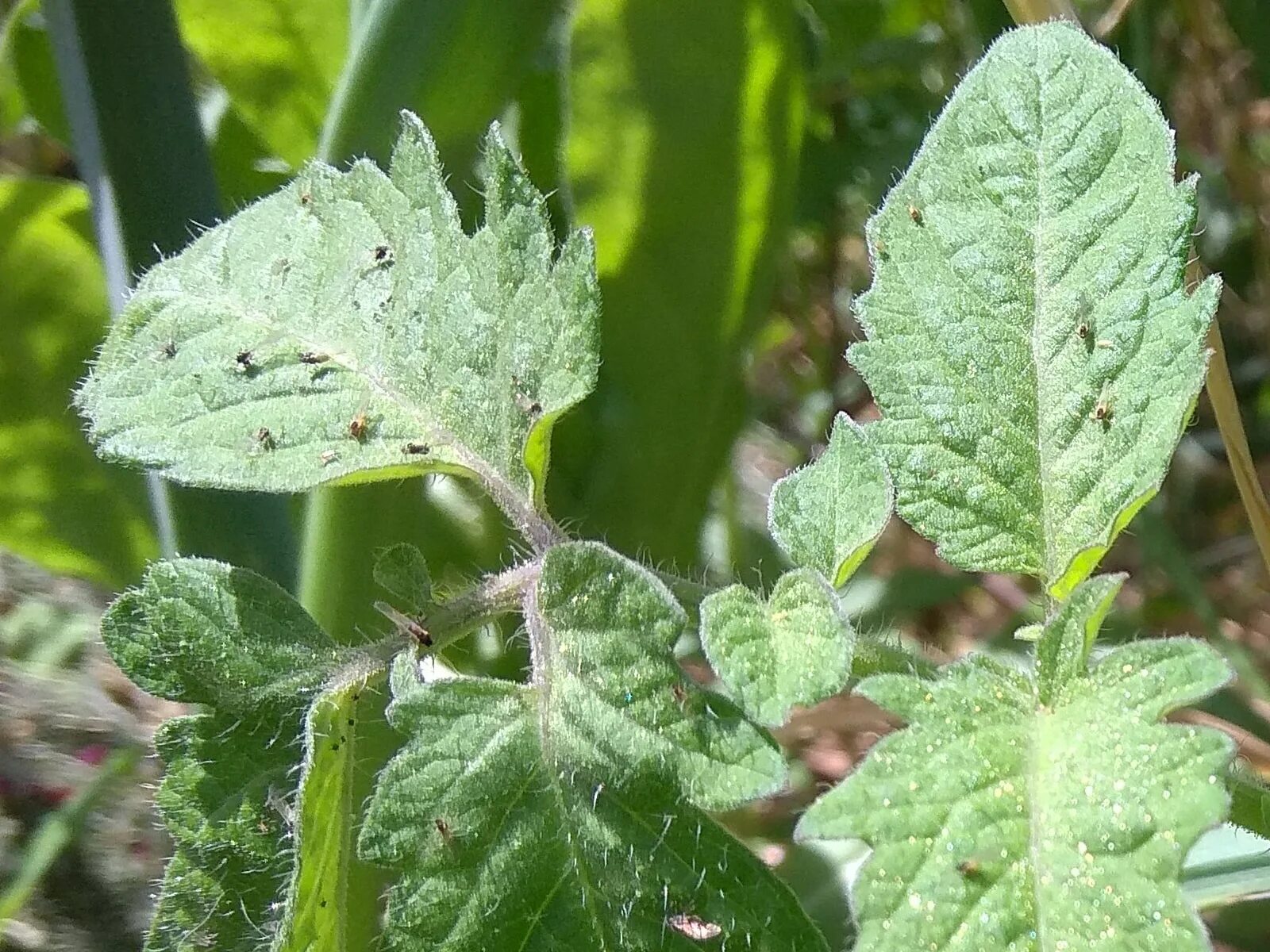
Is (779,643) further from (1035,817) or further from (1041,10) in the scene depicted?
(1041,10)

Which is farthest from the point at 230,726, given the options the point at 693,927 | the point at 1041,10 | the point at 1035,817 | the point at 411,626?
the point at 1041,10

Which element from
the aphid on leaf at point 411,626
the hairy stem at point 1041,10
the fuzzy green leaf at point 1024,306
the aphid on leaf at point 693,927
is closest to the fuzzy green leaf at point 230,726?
the aphid on leaf at point 411,626

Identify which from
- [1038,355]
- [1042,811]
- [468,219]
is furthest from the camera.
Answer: [468,219]

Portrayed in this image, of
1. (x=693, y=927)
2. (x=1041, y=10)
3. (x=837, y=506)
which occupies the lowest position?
(x=693, y=927)

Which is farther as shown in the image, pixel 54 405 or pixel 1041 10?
pixel 54 405

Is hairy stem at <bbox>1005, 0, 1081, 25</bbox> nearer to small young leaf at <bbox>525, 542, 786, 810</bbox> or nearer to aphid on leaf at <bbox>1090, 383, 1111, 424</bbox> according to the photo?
aphid on leaf at <bbox>1090, 383, 1111, 424</bbox>

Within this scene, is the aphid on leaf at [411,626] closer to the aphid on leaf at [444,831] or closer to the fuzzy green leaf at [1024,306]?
the aphid on leaf at [444,831]
